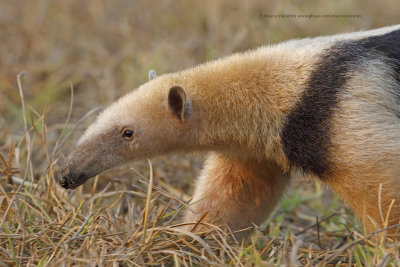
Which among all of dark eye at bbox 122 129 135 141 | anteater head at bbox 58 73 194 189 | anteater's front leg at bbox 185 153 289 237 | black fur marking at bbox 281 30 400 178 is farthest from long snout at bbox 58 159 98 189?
black fur marking at bbox 281 30 400 178

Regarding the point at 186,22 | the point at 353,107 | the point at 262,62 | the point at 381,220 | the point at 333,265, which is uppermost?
the point at 186,22

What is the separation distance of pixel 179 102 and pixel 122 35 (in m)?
5.66

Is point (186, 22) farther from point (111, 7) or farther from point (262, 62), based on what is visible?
point (262, 62)

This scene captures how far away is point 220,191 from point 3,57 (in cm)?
555

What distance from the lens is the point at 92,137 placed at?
192 inches

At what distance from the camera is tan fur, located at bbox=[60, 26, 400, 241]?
4.43 meters

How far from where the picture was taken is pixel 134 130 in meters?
4.92

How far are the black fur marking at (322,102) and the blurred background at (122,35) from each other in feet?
12.9

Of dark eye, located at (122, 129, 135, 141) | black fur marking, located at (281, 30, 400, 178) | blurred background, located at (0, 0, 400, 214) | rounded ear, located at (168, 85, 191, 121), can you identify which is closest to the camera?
black fur marking, located at (281, 30, 400, 178)

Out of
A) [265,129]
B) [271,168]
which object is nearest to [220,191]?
[271,168]

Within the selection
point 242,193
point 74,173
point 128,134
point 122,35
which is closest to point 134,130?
point 128,134

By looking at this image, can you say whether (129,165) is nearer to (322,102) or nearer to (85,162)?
(85,162)

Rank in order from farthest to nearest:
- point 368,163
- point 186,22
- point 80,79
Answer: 1. point 186,22
2. point 80,79
3. point 368,163

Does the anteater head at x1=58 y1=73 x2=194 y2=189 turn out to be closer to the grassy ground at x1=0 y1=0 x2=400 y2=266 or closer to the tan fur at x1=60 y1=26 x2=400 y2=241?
the tan fur at x1=60 y1=26 x2=400 y2=241
